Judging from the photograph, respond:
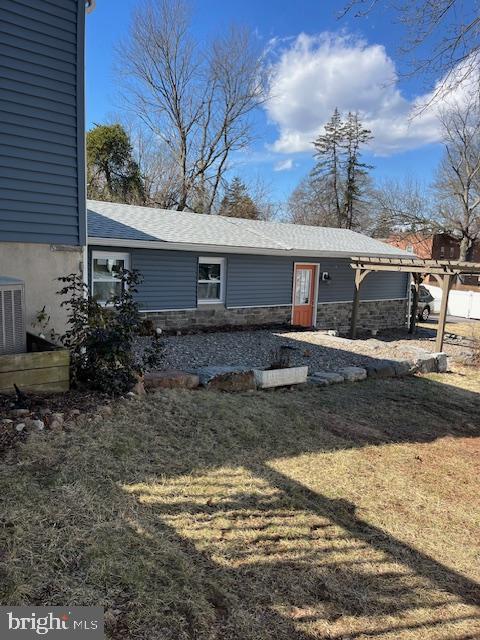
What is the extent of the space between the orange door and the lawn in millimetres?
8585

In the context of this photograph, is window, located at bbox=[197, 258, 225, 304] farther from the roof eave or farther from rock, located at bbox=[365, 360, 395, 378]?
rock, located at bbox=[365, 360, 395, 378]

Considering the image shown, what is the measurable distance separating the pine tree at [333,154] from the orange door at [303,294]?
Result: 2112 centimetres

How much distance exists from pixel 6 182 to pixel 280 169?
95.2ft

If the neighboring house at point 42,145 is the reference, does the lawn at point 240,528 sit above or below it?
below

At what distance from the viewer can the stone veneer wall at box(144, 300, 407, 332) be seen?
35.6 ft

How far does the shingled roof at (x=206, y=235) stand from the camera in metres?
9.77

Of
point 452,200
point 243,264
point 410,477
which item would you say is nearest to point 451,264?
point 243,264

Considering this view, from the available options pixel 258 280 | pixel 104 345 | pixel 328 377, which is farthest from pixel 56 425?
pixel 258 280

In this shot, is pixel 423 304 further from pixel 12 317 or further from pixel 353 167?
pixel 353 167

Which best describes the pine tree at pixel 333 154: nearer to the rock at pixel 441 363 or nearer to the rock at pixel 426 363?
the rock at pixel 441 363

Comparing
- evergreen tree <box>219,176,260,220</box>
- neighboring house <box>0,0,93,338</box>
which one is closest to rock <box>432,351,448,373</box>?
neighboring house <box>0,0,93,338</box>

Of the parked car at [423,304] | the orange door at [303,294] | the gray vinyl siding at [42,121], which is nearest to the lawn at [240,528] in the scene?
the gray vinyl siding at [42,121]

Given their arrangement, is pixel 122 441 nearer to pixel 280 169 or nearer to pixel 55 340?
pixel 55 340

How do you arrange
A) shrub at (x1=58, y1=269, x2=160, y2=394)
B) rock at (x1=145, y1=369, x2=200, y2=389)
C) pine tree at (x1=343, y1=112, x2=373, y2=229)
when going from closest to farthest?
shrub at (x1=58, y1=269, x2=160, y2=394) → rock at (x1=145, y1=369, x2=200, y2=389) → pine tree at (x1=343, y1=112, x2=373, y2=229)
